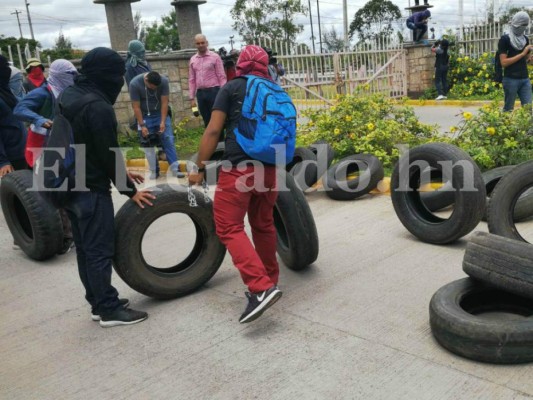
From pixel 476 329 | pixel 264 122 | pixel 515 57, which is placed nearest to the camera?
pixel 476 329

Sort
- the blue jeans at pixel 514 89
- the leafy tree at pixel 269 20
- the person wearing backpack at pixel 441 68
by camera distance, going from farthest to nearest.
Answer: the leafy tree at pixel 269 20 → the person wearing backpack at pixel 441 68 → the blue jeans at pixel 514 89

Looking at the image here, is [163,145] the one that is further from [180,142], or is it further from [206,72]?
[180,142]

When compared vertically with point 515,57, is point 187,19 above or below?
above

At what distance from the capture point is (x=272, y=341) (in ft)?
11.8

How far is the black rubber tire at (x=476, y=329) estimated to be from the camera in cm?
297

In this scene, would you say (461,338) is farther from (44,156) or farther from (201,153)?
(44,156)

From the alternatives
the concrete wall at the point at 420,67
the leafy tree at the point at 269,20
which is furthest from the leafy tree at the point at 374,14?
the concrete wall at the point at 420,67

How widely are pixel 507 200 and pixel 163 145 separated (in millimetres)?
5986

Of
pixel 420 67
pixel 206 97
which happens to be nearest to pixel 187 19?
pixel 206 97

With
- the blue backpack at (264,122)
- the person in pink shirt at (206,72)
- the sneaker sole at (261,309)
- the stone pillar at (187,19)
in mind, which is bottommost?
the sneaker sole at (261,309)

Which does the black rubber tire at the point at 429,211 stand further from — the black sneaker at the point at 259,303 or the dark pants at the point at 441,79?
the dark pants at the point at 441,79

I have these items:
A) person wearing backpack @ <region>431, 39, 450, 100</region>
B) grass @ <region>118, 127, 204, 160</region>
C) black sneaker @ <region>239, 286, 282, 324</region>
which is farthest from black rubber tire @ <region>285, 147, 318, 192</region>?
person wearing backpack @ <region>431, 39, 450, 100</region>

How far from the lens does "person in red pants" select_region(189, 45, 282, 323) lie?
3744mm

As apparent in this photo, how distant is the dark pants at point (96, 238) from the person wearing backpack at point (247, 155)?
2.18ft
